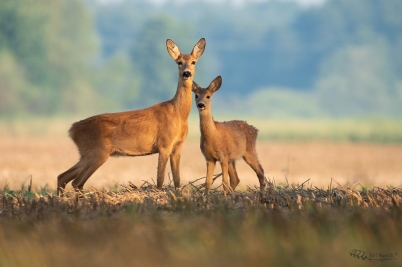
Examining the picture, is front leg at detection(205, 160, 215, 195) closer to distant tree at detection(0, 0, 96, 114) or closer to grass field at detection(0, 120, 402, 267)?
grass field at detection(0, 120, 402, 267)

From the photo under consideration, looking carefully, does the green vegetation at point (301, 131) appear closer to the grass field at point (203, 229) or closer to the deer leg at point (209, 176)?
the deer leg at point (209, 176)

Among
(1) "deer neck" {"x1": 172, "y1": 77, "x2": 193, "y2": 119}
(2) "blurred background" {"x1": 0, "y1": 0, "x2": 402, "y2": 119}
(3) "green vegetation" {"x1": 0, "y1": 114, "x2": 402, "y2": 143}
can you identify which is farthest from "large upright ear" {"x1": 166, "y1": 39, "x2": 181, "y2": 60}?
(2) "blurred background" {"x1": 0, "y1": 0, "x2": 402, "y2": 119}

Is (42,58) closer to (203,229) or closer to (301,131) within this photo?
(301,131)

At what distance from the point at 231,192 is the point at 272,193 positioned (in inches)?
41.0

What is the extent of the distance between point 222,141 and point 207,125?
341 millimetres

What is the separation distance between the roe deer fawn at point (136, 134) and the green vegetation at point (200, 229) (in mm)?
1808

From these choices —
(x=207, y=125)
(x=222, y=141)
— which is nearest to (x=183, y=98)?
(x=207, y=125)

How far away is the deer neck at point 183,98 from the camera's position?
12.9 m

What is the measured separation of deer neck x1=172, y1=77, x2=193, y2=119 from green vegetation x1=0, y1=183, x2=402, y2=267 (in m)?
2.29

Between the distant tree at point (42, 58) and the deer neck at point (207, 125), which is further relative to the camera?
the distant tree at point (42, 58)

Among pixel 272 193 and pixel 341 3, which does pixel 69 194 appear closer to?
pixel 272 193

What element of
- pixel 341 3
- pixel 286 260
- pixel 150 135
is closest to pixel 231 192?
pixel 150 135

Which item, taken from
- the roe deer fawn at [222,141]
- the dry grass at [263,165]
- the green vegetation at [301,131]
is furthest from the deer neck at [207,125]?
the green vegetation at [301,131]
